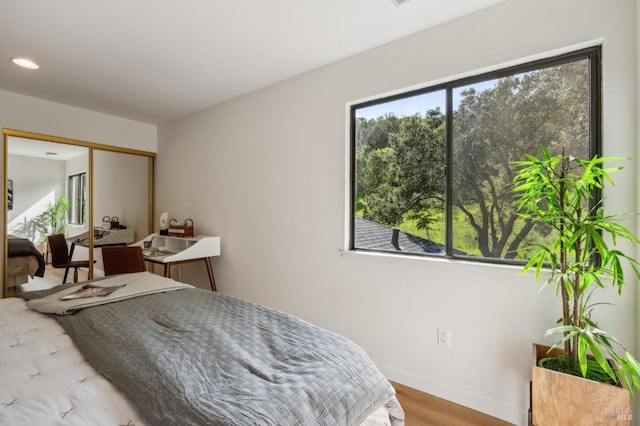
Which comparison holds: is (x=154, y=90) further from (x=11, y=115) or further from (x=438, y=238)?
(x=438, y=238)

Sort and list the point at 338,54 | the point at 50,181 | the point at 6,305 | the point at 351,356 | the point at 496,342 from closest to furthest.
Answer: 1. the point at 351,356
2. the point at 6,305
3. the point at 496,342
4. the point at 338,54
5. the point at 50,181

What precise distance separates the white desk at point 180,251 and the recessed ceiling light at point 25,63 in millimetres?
1862

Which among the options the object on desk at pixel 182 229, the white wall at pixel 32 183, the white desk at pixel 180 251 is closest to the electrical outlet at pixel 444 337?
the white desk at pixel 180 251

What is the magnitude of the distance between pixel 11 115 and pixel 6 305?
8.20 ft

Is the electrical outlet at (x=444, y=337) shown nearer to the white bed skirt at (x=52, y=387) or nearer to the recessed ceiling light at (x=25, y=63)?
the white bed skirt at (x=52, y=387)

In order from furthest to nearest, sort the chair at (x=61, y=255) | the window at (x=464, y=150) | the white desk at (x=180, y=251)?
the chair at (x=61, y=255)
the white desk at (x=180, y=251)
the window at (x=464, y=150)

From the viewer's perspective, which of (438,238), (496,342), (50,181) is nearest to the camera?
(496,342)

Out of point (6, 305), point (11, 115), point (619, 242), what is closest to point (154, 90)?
point (11, 115)

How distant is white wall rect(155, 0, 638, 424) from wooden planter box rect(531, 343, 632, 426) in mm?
402

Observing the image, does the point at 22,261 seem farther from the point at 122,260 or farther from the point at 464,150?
the point at 464,150

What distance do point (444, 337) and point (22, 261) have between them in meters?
4.01

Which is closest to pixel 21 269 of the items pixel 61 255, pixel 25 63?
pixel 61 255

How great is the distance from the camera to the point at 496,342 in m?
1.81

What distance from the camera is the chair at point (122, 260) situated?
2.81 meters
